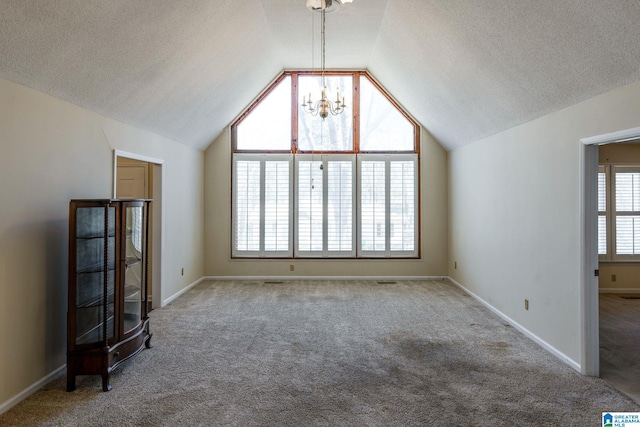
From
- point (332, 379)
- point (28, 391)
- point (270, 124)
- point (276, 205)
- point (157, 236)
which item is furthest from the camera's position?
point (270, 124)

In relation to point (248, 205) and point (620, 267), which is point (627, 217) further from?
point (248, 205)

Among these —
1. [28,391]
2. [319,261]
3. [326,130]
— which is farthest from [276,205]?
[28,391]

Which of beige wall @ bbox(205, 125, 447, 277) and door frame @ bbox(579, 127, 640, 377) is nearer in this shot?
door frame @ bbox(579, 127, 640, 377)

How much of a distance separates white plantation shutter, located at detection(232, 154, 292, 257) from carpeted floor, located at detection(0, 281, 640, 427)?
88.0 inches

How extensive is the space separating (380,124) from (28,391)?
6.43 m

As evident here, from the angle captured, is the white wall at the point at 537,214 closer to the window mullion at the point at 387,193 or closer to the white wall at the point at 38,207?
the window mullion at the point at 387,193

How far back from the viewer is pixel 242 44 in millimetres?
4961

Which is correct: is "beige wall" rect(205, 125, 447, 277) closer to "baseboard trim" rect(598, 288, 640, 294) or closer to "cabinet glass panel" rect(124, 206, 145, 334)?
"baseboard trim" rect(598, 288, 640, 294)

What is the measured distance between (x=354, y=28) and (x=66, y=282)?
4.72 metres

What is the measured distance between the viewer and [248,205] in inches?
288

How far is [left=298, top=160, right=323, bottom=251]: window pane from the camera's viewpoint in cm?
734

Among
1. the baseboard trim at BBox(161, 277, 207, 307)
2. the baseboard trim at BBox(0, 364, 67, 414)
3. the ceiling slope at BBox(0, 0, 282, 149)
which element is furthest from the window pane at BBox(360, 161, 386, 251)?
the baseboard trim at BBox(0, 364, 67, 414)

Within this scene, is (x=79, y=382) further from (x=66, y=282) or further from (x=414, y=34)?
(x=414, y=34)

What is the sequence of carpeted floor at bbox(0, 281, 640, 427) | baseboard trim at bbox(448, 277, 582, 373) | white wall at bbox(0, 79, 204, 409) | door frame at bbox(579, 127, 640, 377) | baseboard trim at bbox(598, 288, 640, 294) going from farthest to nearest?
1. baseboard trim at bbox(598, 288, 640, 294)
2. baseboard trim at bbox(448, 277, 582, 373)
3. door frame at bbox(579, 127, 640, 377)
4. white wall at bbox(0, 79, 204, 409)
5. carpeted floor at bbox(0, 281, 640, 427)
